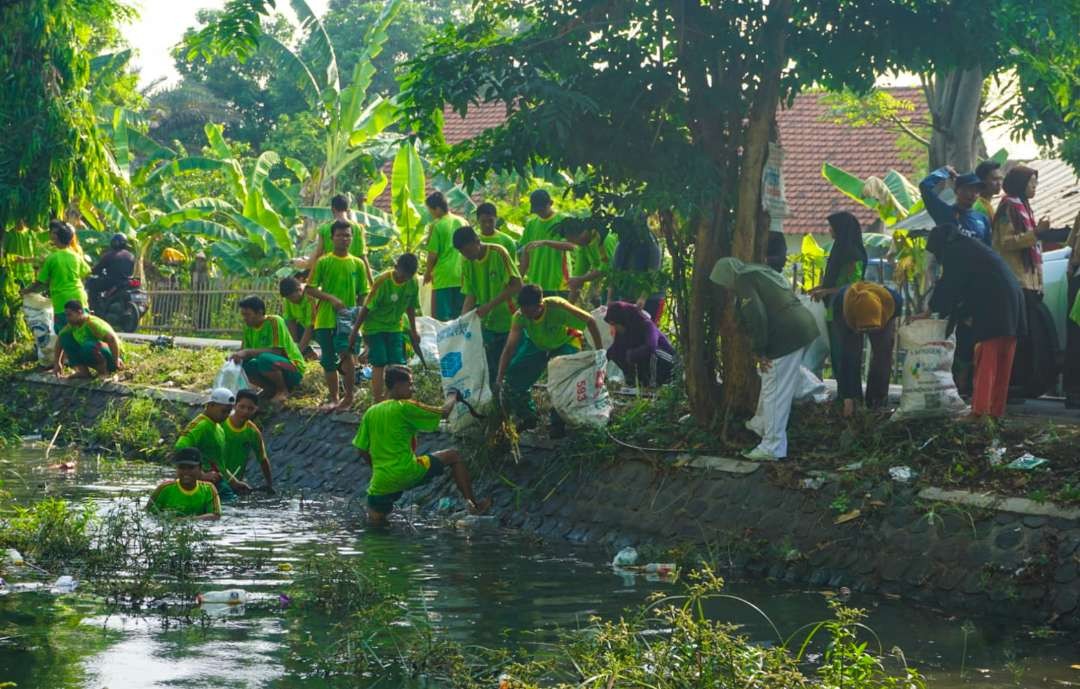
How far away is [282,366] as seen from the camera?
55.9 feet

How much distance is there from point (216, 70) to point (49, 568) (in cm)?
4019

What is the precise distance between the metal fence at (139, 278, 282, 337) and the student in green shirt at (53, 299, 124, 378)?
729 centimetres

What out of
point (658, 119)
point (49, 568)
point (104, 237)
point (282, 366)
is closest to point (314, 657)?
point (49, 568)

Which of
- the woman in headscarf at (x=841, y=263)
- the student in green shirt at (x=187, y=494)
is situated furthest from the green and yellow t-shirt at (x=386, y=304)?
the woman in headscarf at (x=841, y=263)

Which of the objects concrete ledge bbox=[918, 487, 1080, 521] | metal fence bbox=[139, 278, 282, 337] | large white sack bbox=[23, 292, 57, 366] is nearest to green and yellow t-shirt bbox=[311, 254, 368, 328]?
large white sack bbox=[23, 292, 57, 366]

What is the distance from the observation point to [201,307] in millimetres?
29531

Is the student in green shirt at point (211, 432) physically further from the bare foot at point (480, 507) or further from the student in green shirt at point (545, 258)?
the student in green shirt at point (545, 258)

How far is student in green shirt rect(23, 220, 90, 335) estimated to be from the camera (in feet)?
64.9

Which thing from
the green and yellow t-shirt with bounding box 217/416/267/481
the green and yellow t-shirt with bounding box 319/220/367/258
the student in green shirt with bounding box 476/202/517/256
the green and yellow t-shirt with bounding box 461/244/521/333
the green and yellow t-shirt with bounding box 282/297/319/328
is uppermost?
the student in green shirt with bounding box 476/202/517/256

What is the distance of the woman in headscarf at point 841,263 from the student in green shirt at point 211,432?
5038 millimetres

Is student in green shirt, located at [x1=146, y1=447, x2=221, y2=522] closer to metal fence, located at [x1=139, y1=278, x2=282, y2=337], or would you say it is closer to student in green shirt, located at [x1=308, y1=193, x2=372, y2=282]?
student in green shirt, located at [x1=308, y1=193, x2=372, y2=282]

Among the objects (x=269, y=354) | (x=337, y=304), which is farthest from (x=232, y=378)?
(x=337, y=304)

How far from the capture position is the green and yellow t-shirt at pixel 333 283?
52.2 feet

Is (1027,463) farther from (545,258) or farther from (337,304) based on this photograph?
(337,304)
